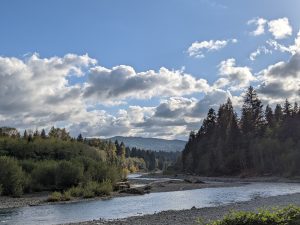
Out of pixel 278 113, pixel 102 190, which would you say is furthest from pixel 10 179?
pixel 278 113

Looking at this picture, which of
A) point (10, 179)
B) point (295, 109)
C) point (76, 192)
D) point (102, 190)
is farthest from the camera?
point (295, 109)

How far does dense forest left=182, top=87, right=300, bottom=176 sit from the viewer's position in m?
110

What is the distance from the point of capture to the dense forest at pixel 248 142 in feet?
362

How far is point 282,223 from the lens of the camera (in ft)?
45.5

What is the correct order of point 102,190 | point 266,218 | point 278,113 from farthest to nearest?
point 278,113
point 102,190
point 266,218

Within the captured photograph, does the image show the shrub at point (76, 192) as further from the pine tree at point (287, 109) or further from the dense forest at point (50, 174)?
the pine tree at point (287, 109)

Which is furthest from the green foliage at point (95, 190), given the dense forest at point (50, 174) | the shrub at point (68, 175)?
the shrub at point (68, 175)

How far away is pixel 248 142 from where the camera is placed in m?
126

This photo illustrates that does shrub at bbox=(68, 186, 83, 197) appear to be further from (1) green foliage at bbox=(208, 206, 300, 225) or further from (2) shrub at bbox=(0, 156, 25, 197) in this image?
(1) green foliage at bbox=(208, 206, 300, 225)

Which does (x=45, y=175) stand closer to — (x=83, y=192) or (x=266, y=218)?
(x=83, y=192)

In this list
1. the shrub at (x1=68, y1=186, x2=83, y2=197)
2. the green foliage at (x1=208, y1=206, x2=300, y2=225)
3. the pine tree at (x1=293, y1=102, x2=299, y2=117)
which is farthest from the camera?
the pine tree at (x1=293, y1=102, x2=299, y2=117)

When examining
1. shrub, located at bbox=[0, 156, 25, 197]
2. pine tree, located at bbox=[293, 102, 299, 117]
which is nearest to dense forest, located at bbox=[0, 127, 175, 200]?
shrub, located at bbox=[0, 156, 25, 197]

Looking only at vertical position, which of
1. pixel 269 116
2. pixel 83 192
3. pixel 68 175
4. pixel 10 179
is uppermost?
pixel 269 116

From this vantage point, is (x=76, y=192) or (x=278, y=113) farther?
(x=278, y=113)
